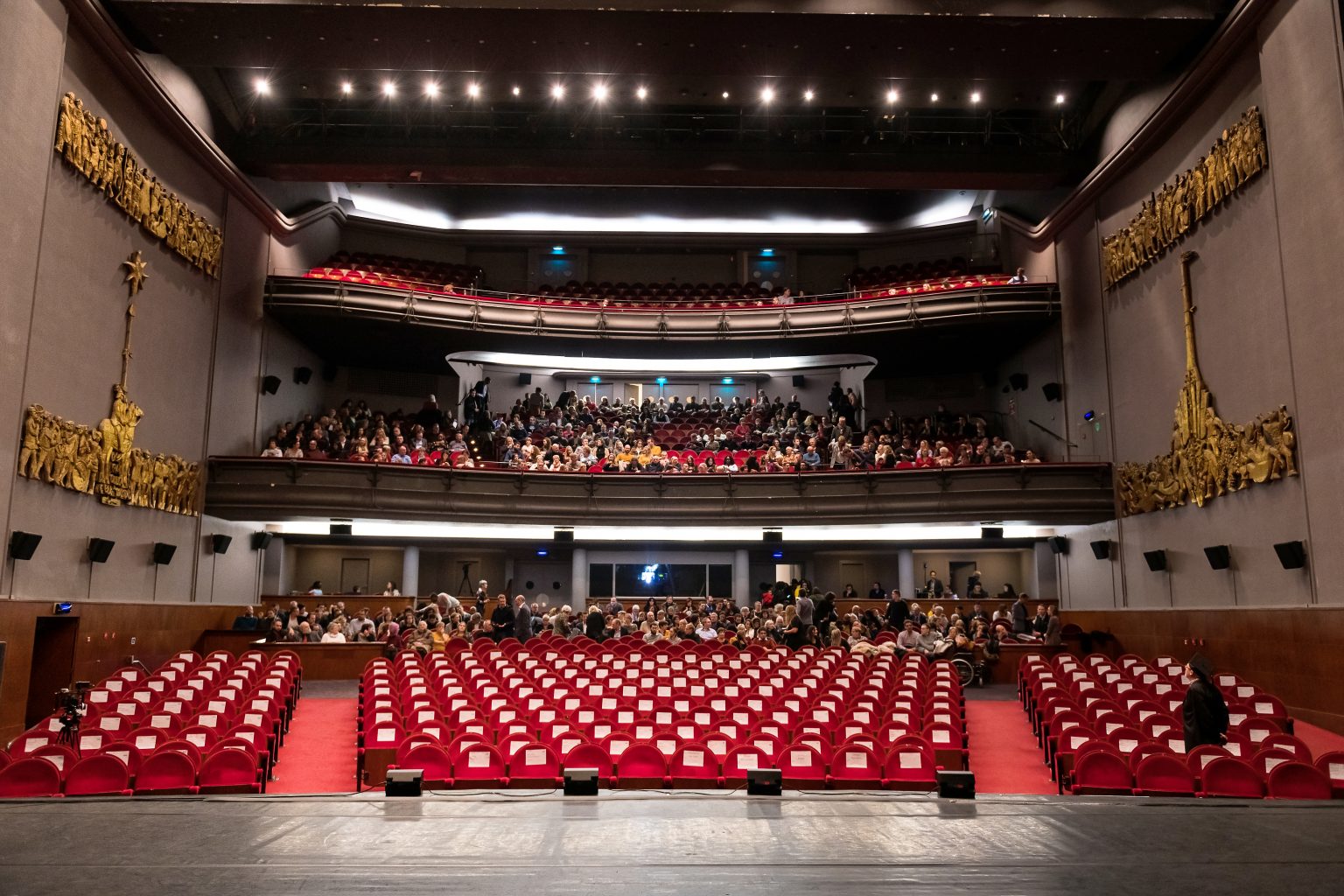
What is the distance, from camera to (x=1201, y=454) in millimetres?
13430

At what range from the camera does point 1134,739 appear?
7.32 metres

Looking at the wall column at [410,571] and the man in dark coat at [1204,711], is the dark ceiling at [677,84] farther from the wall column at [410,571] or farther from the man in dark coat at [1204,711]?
the man in dark coat at [1204,711]

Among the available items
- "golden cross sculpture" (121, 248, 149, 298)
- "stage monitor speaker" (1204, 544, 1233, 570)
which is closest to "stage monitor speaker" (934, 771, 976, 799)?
"stage monitor speaker" (1204, 544, 1233, 570)

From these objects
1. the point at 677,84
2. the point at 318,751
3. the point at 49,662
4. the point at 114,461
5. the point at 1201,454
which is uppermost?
the point at 677,84

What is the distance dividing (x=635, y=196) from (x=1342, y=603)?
19510mm

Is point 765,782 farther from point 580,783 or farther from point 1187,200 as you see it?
point 1187,200

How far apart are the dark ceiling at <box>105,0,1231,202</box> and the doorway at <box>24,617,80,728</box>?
842cm

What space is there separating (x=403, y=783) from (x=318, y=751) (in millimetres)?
6472

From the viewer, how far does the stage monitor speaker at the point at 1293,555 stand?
10.9 metres

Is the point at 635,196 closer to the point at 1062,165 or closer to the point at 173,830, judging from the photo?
the point at 1062,165

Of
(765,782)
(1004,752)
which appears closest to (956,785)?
(765,782)

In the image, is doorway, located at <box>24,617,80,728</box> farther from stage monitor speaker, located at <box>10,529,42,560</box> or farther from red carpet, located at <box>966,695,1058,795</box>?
red carpet, located at <box>966,695,1058,795</box>

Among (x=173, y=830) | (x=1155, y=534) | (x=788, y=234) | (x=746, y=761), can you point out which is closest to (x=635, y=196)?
(x=788, y=234)

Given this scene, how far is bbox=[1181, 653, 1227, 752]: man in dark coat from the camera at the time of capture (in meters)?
6.60
